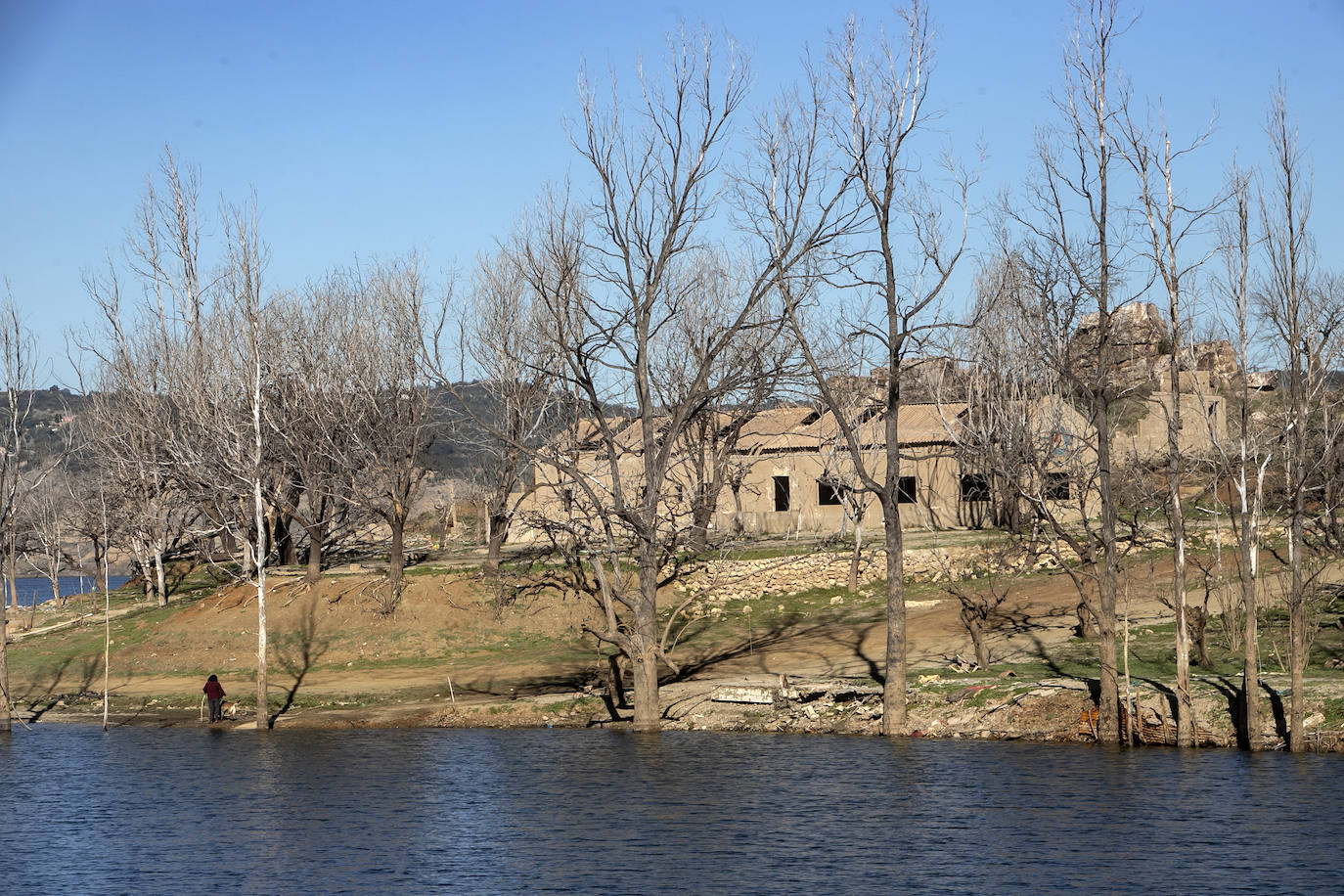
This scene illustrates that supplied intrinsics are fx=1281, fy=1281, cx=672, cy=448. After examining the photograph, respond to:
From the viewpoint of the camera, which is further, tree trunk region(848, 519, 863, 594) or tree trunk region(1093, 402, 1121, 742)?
tree trunk region(848, 519, 863, 594)

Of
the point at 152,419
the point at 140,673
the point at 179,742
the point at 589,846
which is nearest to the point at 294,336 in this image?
the point at 152,419

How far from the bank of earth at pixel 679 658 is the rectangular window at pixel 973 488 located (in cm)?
845

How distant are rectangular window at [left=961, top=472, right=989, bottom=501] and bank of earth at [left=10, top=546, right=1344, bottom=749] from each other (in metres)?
8.45

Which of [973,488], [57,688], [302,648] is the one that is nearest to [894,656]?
[302,648]

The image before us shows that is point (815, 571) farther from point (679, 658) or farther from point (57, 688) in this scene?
point (57, 688)

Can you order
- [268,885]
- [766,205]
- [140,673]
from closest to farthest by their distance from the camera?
1. [268,885]
2. [766,205]
3. [140,673]

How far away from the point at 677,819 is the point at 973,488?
33.9 metres

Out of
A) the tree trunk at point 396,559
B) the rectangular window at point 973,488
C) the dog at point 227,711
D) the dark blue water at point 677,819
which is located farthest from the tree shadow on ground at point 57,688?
the rectangular window at point 973,488

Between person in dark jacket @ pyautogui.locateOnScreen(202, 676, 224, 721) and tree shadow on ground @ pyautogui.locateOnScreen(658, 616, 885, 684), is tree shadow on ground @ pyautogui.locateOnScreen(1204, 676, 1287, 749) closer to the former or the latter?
tree shadow on ground @ pyautogui.locateOnScreen(658, 616, 885, 684)

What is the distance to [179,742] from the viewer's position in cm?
3153

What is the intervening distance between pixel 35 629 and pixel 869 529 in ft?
113

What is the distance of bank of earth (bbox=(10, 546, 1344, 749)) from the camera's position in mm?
28453

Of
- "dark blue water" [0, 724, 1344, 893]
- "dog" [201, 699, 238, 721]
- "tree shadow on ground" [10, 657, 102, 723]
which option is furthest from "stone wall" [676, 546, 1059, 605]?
"tree shadow on ground" [10, 657, 102, 723]

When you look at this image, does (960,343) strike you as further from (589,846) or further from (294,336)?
(589,846)
